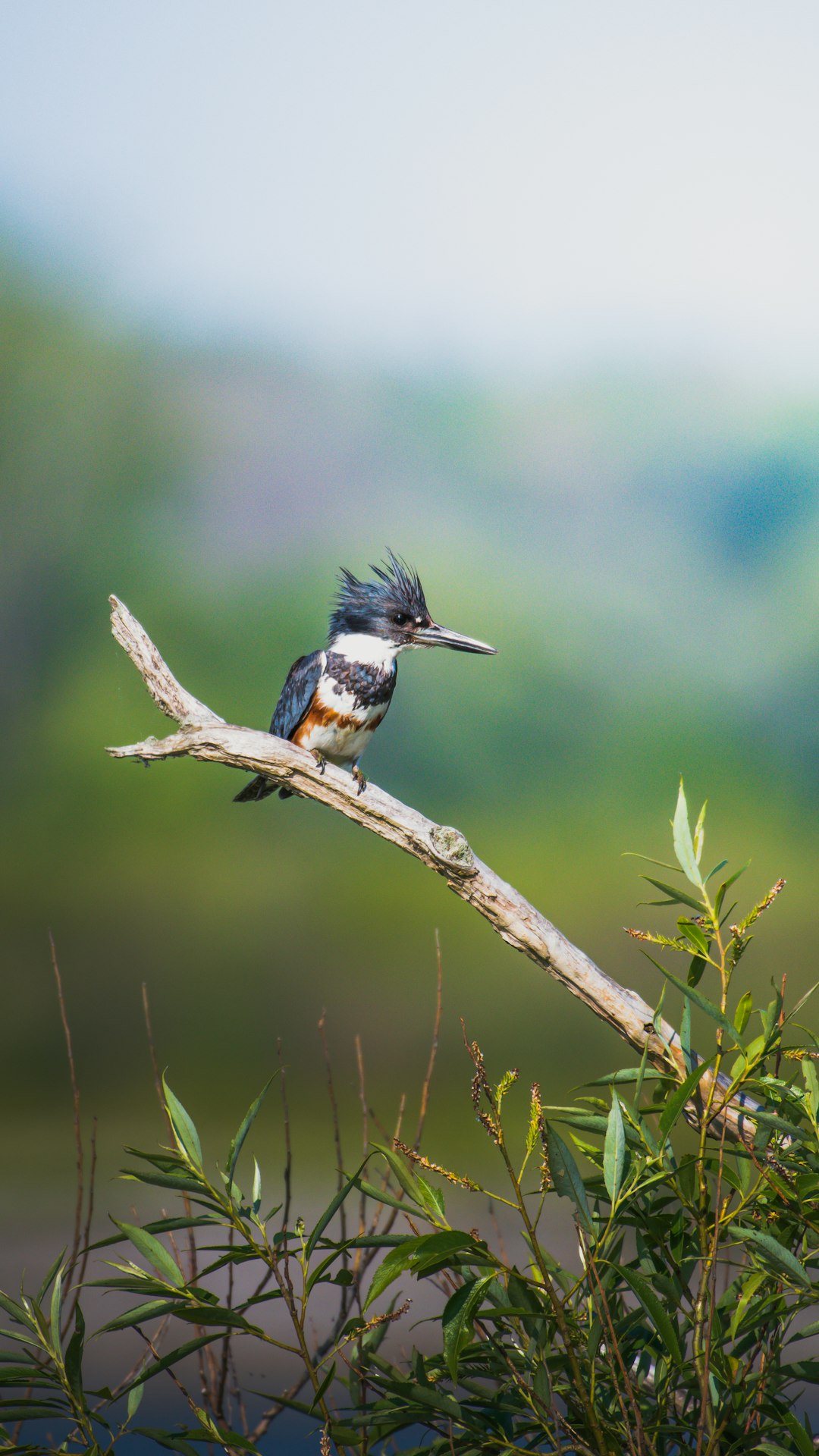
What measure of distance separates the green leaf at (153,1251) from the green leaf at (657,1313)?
0.41m

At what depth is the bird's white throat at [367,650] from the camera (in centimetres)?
245

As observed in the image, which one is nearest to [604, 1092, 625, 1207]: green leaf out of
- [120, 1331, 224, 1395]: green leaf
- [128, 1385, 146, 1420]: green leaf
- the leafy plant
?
the leafy plant

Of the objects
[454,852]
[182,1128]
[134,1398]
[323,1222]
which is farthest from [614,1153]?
[454,852]

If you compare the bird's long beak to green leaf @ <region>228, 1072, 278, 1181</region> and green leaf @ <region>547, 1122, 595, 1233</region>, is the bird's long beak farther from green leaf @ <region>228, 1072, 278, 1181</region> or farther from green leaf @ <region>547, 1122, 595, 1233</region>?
green leaf @ <region>547, 1122, 595, 1233</region>

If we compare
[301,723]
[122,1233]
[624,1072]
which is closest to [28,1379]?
[122,1233]

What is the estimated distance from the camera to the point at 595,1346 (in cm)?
101

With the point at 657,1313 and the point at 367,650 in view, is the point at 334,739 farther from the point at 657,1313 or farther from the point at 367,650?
the point at 657,1313

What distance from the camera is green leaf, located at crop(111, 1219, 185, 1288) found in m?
1.07

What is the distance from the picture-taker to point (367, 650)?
2471 millimetres

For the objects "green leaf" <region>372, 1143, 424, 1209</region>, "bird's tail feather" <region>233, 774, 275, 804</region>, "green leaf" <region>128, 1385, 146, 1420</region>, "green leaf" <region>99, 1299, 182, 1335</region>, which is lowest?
"green leaf" <region>128, 1385, 146, 1420</region>

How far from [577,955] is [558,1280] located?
23.3 inches

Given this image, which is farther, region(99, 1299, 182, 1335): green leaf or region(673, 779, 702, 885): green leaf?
region(673, 779, 702, 885): green leaf

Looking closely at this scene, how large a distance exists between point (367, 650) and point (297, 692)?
0.18m

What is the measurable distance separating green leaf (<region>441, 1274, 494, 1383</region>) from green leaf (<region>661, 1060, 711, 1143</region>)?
0.22 metres
